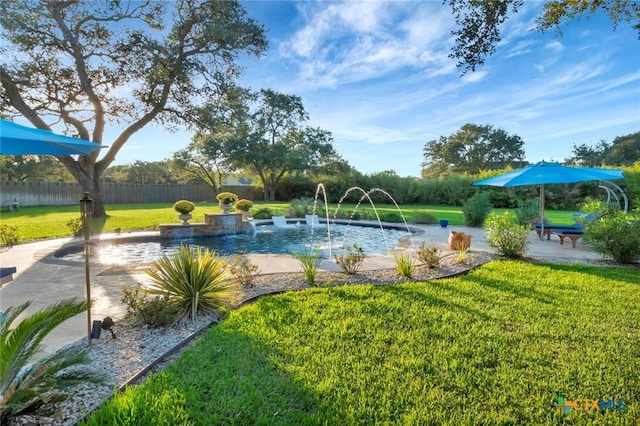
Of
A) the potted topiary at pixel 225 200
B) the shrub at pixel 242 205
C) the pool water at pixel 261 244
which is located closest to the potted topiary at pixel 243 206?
the shrub at pixel 242 205

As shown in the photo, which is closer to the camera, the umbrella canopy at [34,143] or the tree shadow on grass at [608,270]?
the umbrella canopy at [34,143]

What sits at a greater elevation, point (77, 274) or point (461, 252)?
point (461, 252)

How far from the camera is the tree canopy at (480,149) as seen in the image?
37.2 meters

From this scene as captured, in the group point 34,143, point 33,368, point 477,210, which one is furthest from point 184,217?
point 477,210

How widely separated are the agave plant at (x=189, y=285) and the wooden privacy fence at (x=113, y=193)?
751 inches

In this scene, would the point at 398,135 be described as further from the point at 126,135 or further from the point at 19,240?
Result: the point at 19,240

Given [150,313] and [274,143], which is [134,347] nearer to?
[150,313]

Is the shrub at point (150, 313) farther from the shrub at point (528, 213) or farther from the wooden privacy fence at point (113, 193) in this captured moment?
the wooden privacy fence at point (113, 193)

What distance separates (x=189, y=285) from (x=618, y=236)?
7491mm

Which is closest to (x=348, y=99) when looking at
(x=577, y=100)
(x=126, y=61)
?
(x=577, y=100)

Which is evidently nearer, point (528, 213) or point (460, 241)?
point (460, 241)

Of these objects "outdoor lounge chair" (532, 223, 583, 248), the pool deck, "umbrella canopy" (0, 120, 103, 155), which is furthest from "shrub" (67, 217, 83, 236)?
"outdoor lounge chair" (532, 223, 583, 248)

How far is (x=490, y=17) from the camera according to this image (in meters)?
4.68

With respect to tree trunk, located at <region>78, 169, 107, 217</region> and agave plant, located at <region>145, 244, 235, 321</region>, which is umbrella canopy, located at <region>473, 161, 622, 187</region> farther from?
tree trunk, located at <region>78, 169, 107, 217</region>
